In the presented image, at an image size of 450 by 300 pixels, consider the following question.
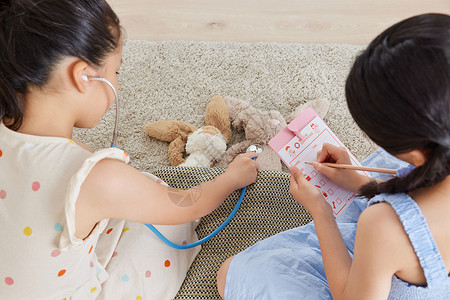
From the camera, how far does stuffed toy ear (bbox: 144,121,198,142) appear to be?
124cm

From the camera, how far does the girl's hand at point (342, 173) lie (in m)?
0.89

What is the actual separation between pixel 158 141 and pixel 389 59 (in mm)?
881

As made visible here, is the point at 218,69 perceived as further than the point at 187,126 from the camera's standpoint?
Yes

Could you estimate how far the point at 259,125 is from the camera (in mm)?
1195

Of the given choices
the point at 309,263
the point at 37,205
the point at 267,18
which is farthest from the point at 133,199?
the point at 267,18

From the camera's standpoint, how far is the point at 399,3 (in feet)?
5.16

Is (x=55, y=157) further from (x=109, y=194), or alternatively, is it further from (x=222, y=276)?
(x=222, y=276)

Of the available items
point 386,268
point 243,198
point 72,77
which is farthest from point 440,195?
point 72,77

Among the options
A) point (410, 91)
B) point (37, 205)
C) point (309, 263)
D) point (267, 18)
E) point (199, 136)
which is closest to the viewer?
point (410, 91)

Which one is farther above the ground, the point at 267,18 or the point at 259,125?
the point at 267,18

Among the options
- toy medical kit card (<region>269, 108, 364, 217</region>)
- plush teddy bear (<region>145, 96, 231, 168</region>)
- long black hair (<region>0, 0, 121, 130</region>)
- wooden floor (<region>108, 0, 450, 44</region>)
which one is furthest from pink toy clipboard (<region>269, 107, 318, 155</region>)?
wooden floor (<region>108, 0, 450, 44</region>)

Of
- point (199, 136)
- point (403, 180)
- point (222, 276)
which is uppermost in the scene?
point (403, 180)

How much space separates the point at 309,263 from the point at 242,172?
0.85 feet

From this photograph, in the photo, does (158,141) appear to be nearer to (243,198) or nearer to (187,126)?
(187,126)
